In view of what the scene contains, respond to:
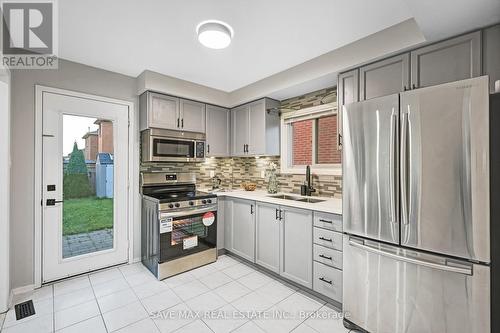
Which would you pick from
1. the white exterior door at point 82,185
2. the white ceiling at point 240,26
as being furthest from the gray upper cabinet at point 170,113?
the white ceiling at point 240,26

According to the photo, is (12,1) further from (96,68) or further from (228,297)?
(228,297)

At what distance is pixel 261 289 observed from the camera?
101 inches

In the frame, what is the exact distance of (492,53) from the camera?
5.39 feet

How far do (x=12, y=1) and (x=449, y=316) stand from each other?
375cm

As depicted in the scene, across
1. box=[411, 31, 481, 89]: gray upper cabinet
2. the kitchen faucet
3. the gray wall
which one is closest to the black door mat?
the gray wall

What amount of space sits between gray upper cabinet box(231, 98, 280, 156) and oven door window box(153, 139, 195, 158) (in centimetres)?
82

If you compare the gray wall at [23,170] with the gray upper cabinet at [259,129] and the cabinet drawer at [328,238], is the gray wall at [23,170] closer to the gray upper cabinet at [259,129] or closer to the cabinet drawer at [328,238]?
the gray upper cabinet at [259,129]

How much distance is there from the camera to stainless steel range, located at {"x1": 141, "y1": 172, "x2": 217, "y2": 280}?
9.18 feet

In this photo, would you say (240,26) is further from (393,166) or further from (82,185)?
(82,185)

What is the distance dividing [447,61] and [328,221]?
1.62m

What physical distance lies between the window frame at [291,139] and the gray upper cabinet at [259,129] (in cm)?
11

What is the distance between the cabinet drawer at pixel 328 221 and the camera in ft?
7.12

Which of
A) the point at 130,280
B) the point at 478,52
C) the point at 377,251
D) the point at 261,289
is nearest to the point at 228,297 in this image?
the point at 261,289

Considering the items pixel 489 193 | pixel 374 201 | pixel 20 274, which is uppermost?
pixel 489 193
